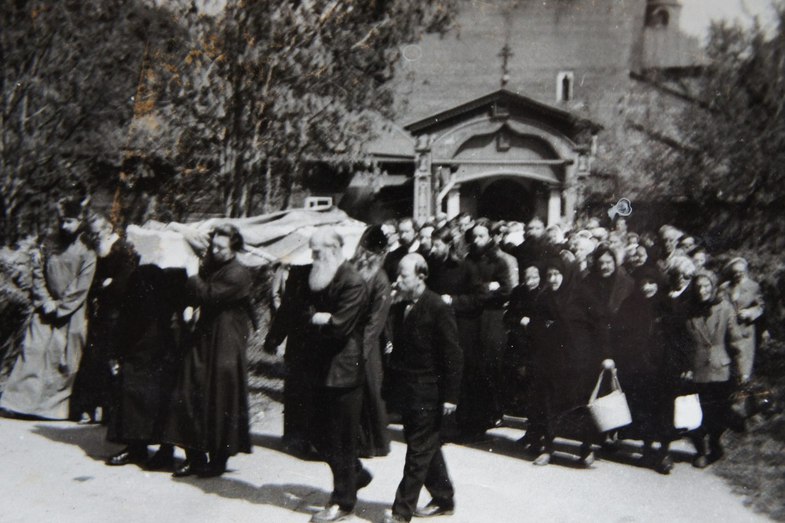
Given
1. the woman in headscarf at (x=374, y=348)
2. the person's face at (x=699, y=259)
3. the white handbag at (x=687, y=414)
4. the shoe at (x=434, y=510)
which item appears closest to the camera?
the shoe at (x=434, y=510)

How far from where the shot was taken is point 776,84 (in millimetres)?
7070

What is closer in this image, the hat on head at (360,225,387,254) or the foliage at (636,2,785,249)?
the foliage at (636,2,785,249)

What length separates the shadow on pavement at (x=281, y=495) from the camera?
5.43 m

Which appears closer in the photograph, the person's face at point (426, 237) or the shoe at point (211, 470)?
the shoe at point (211, 470)

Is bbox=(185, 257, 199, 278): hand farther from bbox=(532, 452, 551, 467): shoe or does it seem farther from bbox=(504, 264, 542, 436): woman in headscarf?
bbox=(532, 452, 551, 467): shoe

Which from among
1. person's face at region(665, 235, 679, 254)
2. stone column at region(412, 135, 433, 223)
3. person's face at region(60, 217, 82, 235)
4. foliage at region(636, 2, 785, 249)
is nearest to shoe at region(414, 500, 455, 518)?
person's face at region(665, 235, 679, 254)

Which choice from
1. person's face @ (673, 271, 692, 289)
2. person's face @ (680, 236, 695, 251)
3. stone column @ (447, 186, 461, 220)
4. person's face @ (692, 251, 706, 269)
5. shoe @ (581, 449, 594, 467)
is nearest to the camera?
shoe @ (581, 449, 594, 467)

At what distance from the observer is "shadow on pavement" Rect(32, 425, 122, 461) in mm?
6727

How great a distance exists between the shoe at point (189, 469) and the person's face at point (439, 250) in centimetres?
270


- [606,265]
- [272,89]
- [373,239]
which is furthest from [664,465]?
[272,89]

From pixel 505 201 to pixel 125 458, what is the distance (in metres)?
10.8

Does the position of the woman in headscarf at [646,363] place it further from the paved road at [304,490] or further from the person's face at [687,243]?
the person's face at [687,243]

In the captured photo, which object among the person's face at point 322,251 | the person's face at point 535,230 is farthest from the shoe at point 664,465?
the person's face at point 322,251

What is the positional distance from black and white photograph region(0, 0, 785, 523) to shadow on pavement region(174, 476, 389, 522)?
0.03m
